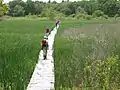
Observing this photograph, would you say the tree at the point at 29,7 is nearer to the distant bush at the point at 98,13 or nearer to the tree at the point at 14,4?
the tree at the point at 14,4

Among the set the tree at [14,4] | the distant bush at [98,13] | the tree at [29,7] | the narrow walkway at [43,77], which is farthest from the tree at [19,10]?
the narrow walkway at [43,77]

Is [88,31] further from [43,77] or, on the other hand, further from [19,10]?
[19,10]

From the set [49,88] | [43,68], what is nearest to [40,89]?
[49,88]

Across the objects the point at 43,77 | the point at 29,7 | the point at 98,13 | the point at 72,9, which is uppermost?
the point at 43,77

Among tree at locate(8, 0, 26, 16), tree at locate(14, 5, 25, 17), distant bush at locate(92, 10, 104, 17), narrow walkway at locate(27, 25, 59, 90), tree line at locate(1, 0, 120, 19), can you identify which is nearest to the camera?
narrow walkway at locate(27, 25, 59, 90)

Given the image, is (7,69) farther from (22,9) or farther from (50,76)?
(22,9)

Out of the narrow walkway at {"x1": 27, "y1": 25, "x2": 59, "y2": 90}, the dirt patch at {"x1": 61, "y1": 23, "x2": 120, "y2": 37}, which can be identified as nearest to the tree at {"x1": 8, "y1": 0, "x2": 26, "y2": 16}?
the dirt patch at {"x1": 61, "y1": 23, "x2": 120, "y2": 37}

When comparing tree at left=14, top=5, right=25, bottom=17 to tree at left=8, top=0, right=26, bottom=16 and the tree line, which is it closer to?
the tree line

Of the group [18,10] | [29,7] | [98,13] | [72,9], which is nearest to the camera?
[98,13]

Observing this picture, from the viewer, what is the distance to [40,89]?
8305 mm

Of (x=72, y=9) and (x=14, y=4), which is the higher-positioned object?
(x=14, y=4)

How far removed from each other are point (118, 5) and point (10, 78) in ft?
221

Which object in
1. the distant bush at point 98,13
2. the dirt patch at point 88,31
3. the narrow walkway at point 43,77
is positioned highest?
the narrow walkway at point 43,77

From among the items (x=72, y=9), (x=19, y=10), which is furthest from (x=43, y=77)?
(x=72, y=9)
